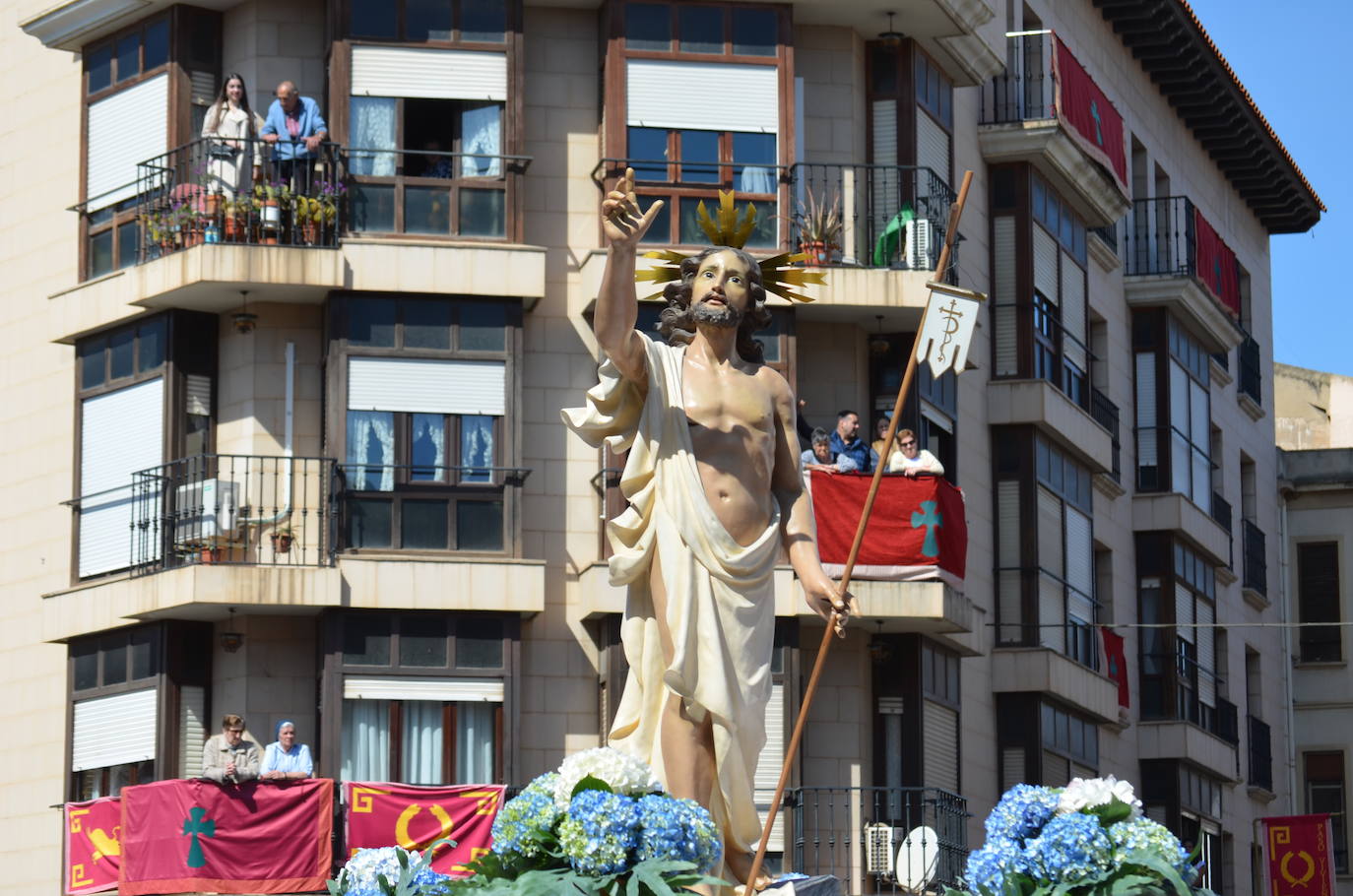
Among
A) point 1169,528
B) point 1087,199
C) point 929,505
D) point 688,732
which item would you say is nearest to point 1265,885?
point 1169,528

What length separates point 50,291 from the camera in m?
33.7

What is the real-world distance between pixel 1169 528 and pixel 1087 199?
A: 604 centimetres

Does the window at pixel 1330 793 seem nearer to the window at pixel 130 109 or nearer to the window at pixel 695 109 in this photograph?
the window at pixel 695 109

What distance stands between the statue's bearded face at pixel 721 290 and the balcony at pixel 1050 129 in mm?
24684

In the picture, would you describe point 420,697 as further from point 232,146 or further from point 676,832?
point 676,832

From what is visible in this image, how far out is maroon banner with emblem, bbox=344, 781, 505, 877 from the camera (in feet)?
95.2

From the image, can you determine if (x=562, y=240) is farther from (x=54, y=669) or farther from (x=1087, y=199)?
(x=1087, y=199)

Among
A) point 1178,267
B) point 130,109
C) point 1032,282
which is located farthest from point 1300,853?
point 130,109

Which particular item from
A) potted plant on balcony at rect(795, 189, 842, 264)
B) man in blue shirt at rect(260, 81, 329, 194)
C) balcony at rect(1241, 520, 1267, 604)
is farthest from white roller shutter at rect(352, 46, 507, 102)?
balcony at rect(1241, 520, 1267, 604)

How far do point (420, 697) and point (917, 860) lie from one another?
556 centimetres

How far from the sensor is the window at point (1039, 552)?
122ft

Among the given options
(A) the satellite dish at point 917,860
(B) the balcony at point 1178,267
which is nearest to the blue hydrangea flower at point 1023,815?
(A) the satellite dish at point 917,860

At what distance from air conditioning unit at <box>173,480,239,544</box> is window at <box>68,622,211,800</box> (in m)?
1.05

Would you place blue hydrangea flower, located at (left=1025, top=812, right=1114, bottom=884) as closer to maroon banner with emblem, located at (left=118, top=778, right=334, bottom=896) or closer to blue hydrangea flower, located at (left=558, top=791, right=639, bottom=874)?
blue hydrangea flower, located at (left=558, top=791, right=639, bottom=874)
